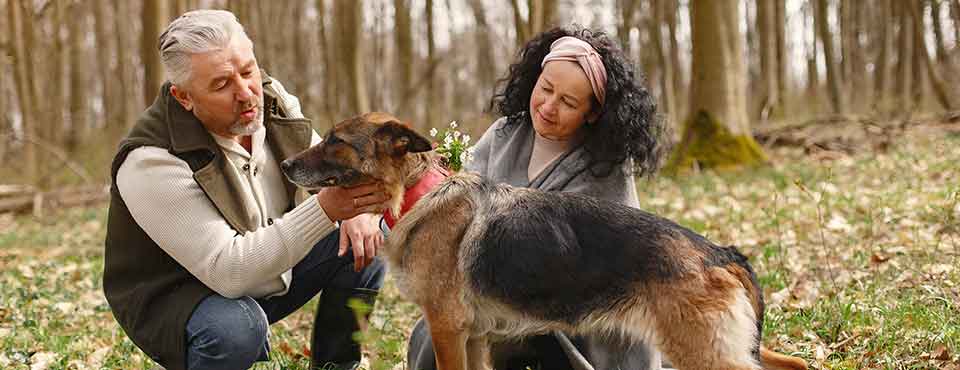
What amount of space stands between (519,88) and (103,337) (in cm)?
326

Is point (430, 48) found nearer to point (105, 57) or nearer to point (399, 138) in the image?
point (105, 57)

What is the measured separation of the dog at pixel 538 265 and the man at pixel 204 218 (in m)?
0.19

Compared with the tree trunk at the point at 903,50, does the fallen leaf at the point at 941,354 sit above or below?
below

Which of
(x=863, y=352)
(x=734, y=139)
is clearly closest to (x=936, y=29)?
(x=734, y=139)

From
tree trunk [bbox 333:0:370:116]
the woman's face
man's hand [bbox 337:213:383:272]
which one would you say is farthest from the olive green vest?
tree trunk [bbox 333:0:370:116]

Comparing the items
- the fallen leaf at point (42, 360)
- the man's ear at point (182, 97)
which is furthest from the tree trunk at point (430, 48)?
the man's ear at point (182, 97)

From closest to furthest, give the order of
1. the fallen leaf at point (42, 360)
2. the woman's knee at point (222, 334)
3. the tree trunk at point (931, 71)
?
the woman's knee at point (222, 334) < the fallen leaf at point (42, 360) < the tree trunk at point (931, 71)

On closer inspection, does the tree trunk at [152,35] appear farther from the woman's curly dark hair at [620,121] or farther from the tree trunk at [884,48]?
the tree trunk at [884,48]

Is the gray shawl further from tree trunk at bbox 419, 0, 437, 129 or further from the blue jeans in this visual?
tree trunk at bbox 419, 0, 437, 129

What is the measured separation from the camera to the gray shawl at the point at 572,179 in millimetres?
3760

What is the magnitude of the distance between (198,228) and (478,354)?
1386 millimetres

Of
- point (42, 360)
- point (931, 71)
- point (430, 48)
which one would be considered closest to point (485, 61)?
point (430, 48)

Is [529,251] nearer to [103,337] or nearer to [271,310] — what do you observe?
[271,310]

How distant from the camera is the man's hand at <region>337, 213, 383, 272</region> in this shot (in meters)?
3.73
